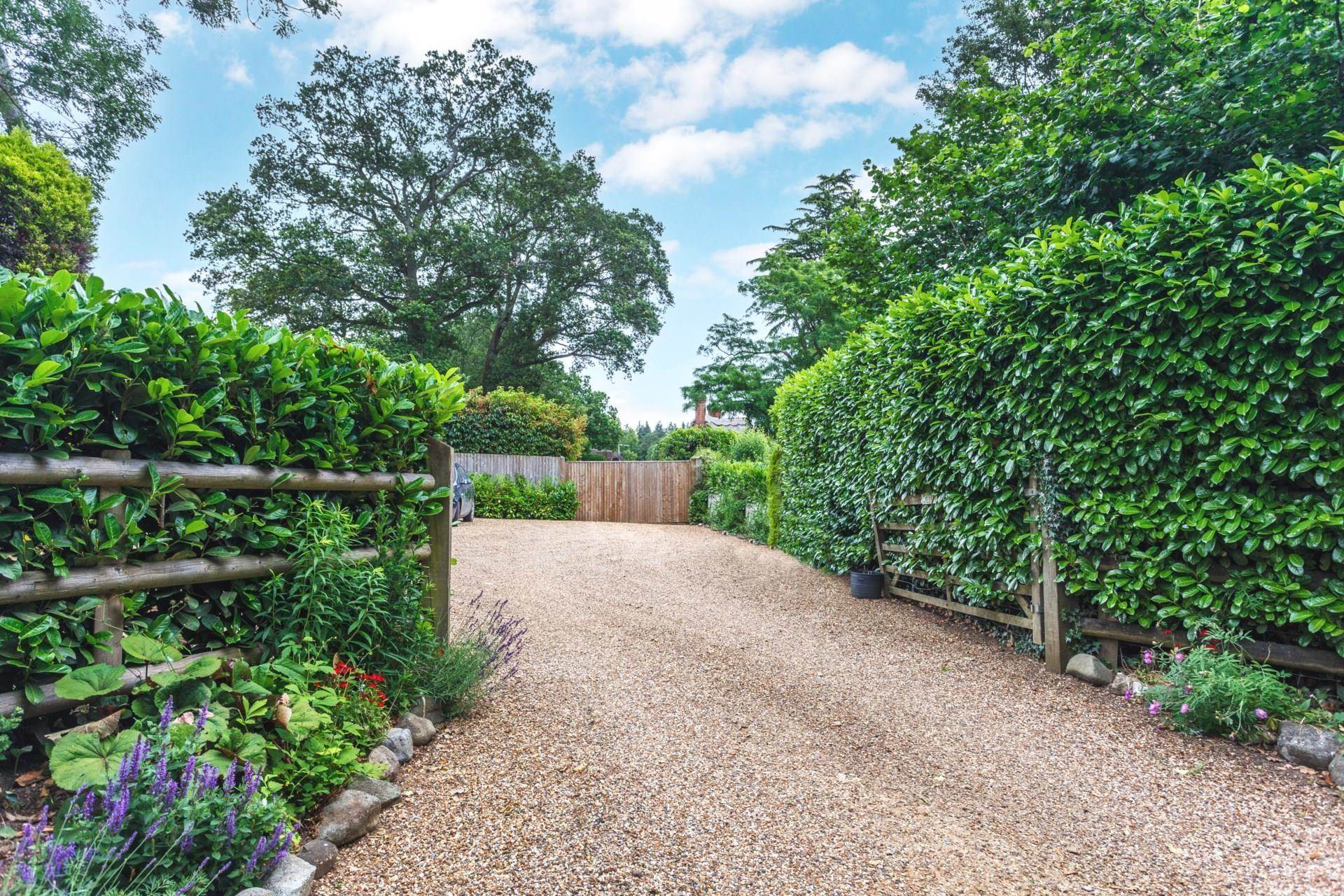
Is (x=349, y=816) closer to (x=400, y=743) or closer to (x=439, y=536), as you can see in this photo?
(x=400, y=743)

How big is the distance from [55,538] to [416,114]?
21239 mm

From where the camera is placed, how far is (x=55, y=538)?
1965mm

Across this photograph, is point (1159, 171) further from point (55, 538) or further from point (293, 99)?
point (293, 99)

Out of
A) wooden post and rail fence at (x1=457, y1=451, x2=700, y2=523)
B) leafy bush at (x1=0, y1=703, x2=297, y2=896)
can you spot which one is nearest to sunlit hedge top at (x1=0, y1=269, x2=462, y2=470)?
leafy bush at (x1=0, y1=703, x2=297, y2=896)

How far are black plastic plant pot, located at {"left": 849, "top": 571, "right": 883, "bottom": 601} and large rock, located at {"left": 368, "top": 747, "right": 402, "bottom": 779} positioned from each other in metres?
4.75

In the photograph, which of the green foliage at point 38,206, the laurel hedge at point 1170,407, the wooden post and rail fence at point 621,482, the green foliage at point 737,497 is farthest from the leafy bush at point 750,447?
the green foliage at point 38,206

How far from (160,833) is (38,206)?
10.2 m

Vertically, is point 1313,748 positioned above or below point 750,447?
below

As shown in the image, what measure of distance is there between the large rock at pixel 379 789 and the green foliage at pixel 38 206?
8763mm

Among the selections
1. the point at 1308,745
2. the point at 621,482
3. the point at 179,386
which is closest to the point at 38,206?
the point at 179,386

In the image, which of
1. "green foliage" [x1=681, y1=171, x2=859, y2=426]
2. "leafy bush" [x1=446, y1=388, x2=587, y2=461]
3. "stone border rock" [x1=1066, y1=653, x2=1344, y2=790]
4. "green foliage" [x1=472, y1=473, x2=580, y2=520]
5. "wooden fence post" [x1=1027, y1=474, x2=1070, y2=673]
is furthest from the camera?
"green foliage" [x1=681, y1=171, x2=859, y2=426]

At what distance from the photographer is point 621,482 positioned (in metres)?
15.8

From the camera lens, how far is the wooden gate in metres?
15.5

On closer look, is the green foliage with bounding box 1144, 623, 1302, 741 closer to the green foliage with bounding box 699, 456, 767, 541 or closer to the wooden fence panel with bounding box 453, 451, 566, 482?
the green foliage with bounding box 699, 456, 767, 541
